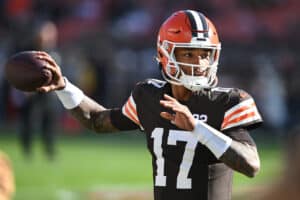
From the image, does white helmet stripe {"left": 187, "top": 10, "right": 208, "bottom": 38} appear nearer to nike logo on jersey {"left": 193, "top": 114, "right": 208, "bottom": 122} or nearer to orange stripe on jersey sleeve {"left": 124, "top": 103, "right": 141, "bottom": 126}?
nike logo on jersey {"left": 193, "top": 114, "right": 208, "bottom": 122}

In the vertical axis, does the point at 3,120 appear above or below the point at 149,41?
below

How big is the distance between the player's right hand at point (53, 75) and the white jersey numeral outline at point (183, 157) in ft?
1.84

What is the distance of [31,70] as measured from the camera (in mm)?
3617

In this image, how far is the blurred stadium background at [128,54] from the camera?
39.0 feet

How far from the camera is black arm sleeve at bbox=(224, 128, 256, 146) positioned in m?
3.24

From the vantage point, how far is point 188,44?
11.0ft

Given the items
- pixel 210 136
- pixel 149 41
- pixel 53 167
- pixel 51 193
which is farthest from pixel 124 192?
pixel 149 41

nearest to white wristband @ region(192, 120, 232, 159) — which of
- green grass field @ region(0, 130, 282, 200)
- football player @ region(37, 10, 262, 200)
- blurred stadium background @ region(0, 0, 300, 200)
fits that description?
football player @ region(37, 10, 262, 200)

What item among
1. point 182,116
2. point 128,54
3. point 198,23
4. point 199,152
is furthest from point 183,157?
point 128,54

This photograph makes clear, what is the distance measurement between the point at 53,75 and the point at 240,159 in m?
1.04

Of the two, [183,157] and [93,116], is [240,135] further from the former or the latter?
[93,116]

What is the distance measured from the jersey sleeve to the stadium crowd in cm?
995

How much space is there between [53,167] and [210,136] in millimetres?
6818

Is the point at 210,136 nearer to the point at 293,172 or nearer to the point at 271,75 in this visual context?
the point at 293,172
